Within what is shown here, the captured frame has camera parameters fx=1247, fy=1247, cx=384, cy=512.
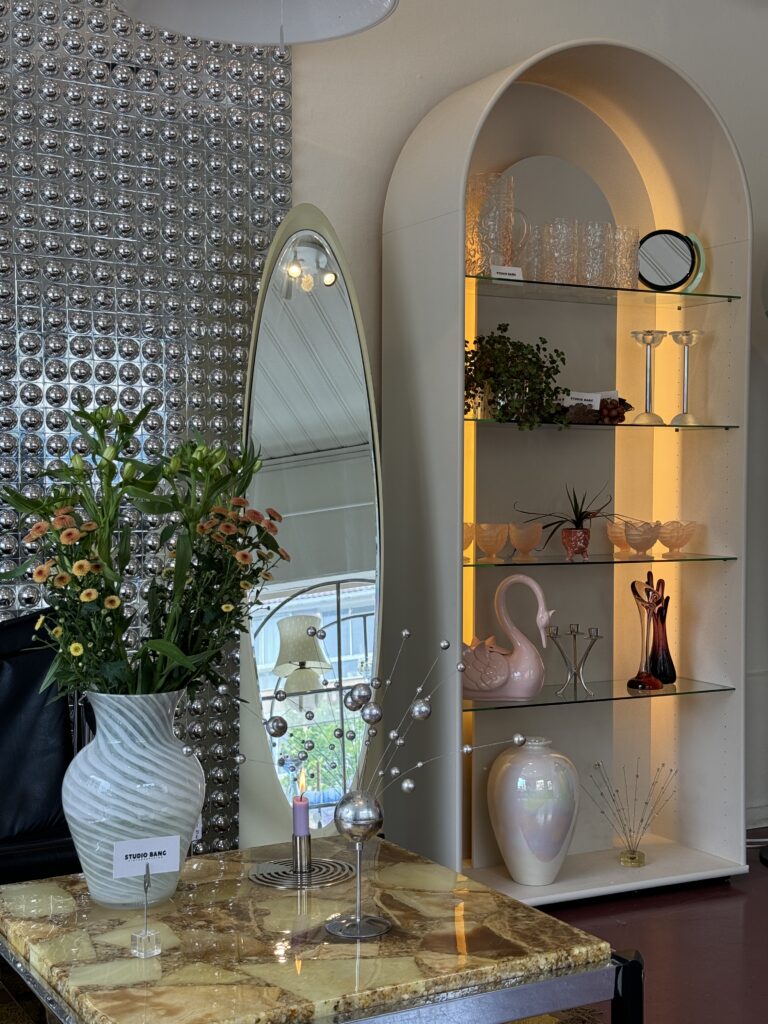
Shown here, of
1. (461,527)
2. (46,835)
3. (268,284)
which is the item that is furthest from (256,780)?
(268,284)

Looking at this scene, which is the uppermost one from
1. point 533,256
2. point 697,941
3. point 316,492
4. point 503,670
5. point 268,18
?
point 268,18

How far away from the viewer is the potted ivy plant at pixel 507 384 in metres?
3.75

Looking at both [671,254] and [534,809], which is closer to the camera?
[534,809]

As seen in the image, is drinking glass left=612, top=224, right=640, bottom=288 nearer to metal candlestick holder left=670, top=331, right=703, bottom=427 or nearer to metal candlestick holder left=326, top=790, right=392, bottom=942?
metal candlestick holder left=670, top=331, right=703, bottom=427

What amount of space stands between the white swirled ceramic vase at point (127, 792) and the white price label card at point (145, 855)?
0.03 meters

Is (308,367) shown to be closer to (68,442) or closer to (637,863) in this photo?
(68,442)

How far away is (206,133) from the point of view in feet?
12.2

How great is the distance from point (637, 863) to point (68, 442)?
223cm

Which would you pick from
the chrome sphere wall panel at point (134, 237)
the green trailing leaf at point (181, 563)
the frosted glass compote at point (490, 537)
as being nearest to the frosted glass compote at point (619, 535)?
the frosted glass compote at point (490, 537)

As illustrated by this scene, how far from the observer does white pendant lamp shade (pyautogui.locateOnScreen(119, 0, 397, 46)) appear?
221cm

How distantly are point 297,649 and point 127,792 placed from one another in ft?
4.76

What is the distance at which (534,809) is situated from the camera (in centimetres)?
367

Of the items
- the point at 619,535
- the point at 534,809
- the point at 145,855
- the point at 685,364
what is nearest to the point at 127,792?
the point at 145,855

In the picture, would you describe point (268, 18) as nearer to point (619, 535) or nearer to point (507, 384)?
point (507, 384)
